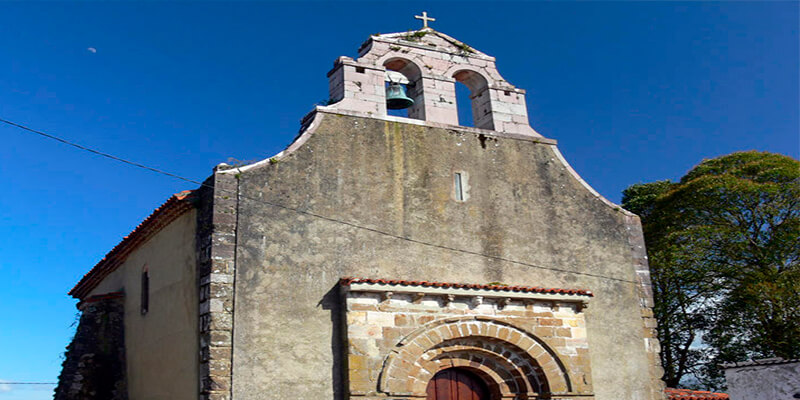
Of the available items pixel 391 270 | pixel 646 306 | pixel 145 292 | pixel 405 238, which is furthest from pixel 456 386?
pixel 145 292


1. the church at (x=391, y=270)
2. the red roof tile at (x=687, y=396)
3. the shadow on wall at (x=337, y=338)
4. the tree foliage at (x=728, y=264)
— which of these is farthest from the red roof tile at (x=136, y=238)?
the tree foliage at (x=728, y=264)

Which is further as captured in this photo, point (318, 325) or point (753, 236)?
point (753, 236)

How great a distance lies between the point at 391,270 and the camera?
11.3 meters

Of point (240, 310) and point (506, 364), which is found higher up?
point (240, 310)

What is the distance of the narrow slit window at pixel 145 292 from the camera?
41.9 feet

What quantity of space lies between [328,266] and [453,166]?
3071 millimetres

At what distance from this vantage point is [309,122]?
12.2 meters

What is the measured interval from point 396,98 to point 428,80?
0.74 m

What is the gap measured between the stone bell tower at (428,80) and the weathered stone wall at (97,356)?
6.03 meters

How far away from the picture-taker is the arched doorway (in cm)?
1125

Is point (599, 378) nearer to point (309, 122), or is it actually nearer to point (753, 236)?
point (309, 122)

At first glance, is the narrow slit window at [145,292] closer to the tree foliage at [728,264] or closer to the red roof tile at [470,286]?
the red roof tile at [470,286]

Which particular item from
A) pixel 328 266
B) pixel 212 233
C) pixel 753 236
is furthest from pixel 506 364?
pixel 753 236

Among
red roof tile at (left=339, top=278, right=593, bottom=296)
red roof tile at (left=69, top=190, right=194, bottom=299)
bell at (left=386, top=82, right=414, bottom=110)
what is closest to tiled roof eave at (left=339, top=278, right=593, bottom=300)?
red roof tile at (left=339, top=278, right=593, bottom=296)
